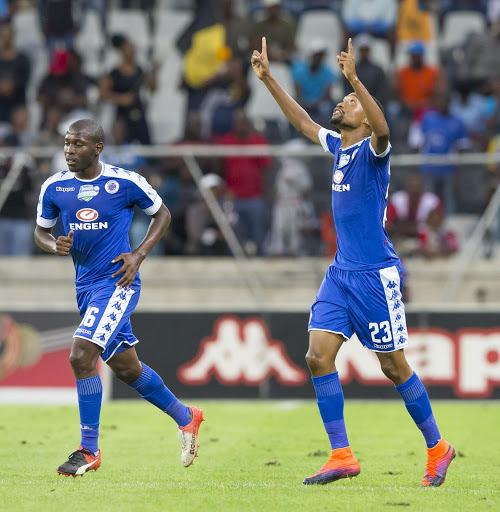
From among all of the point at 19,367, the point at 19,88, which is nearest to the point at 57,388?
the point at 19,367

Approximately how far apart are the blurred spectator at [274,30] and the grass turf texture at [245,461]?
647 centimetres

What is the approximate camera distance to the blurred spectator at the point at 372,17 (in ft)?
55.5

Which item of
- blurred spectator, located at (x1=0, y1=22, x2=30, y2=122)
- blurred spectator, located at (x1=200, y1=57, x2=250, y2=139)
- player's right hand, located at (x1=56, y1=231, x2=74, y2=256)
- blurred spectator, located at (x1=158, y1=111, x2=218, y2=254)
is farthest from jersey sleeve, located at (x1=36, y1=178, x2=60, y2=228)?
blurred spectator, located at (x1=0, y1=22, x2=30, y2=122)

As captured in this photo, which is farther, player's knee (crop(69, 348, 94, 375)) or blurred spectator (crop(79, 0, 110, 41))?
blurred spectator (crop(79, 0, 110, 41))

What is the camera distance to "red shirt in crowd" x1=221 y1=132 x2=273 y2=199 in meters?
12.7

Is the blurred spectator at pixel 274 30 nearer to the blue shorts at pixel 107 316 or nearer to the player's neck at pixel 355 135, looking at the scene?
the player's neck at pixel 355 135

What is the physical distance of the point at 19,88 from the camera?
16.1m

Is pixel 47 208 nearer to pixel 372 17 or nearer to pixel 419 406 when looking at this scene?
pixel 419 406

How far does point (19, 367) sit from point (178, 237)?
268cm

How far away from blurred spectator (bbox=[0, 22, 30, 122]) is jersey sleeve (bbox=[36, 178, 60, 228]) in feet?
29.0

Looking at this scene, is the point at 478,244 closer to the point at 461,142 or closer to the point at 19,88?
the point at 461,142

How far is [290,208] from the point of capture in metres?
12.5

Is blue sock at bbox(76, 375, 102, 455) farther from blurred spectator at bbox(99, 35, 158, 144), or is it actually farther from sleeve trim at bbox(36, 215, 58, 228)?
blurred spectator at bbox(99, 35, 158, 144)

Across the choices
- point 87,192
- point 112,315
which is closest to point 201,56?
point 87,192
